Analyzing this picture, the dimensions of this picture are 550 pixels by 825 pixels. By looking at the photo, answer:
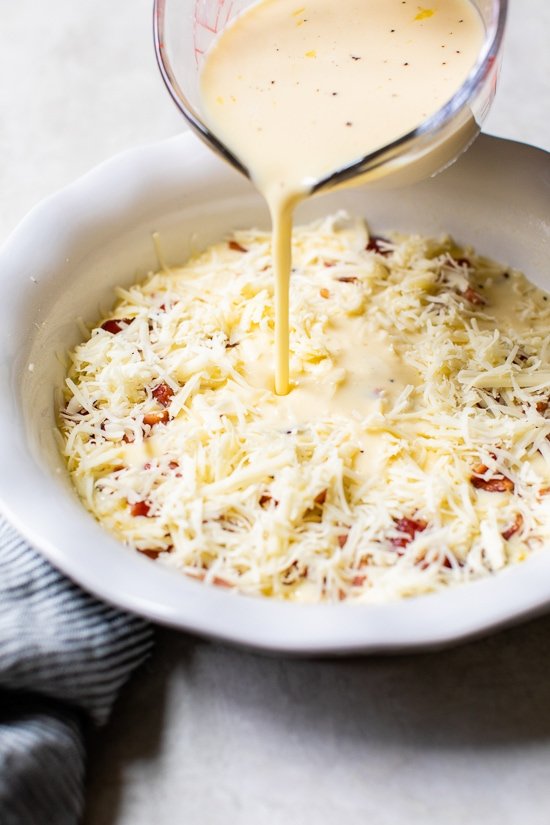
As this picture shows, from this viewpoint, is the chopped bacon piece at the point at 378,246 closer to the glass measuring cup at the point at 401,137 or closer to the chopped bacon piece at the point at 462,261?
the chopped bacon piece at the point at 462,261

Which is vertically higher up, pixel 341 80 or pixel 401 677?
pixel 341 80

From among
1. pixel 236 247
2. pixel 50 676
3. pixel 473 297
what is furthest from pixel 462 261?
pixel 50 676

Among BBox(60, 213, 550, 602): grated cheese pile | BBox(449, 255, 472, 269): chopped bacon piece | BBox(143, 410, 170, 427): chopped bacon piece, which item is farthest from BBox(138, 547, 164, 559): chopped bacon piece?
BBox(449, 255, 472, 269): chopped bacon piece

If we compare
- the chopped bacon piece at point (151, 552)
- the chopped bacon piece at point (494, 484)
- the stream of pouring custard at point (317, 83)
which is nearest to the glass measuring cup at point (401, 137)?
the stream of pouring custard at point (317, 83)

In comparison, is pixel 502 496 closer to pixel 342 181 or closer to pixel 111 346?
pixel 342 181

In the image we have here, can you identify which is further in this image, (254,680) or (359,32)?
(359,32)

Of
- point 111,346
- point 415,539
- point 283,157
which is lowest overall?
point 415,539

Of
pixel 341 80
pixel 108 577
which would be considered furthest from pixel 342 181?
pixel 108 577
